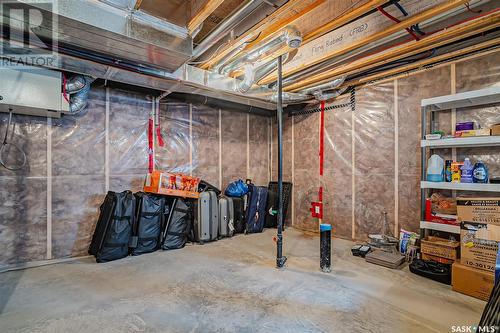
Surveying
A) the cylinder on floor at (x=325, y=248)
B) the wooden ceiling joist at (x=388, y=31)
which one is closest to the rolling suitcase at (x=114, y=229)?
the cylinder on floor at (x=325, y=248)

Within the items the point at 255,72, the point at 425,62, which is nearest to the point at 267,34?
the point at 255,72

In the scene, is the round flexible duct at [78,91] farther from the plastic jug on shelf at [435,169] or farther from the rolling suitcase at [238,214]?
the plastic jug on shelf at [435,169]

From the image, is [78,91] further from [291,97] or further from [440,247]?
[440,247]

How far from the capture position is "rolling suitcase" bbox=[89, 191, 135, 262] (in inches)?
115

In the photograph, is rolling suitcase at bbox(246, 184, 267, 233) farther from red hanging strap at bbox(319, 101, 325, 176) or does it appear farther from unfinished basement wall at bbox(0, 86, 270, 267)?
red hanging strap at bbox(319, 101, 325, 176)

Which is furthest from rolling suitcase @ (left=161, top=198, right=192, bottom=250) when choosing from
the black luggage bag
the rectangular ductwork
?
the black luggage bag

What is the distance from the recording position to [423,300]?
81.8 inches

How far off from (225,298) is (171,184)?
179 cm

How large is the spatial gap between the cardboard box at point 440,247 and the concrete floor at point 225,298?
315mm

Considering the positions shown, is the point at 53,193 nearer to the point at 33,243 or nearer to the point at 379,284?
the point at 33,243

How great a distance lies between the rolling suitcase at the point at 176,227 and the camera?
11.1 ft

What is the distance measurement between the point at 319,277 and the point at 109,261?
2.40 meters

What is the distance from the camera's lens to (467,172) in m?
2.48

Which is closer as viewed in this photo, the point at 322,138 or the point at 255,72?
the point at 255,72
